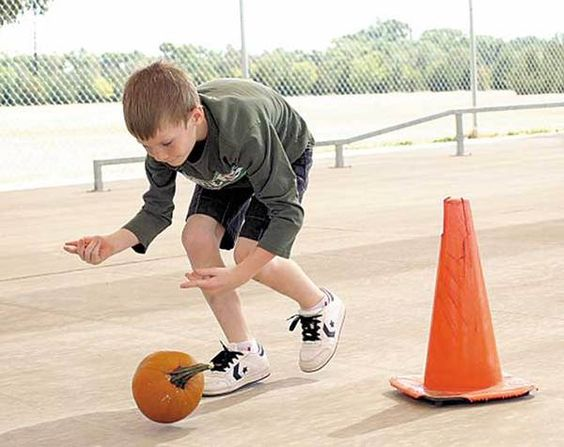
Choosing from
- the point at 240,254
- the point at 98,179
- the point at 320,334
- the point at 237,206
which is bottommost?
the point at 98,179

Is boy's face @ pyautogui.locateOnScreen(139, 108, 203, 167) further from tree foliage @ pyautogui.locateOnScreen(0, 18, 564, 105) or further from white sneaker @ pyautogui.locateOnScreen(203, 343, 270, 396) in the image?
tree foliage @ pyautogui.locateOnScreen(0, 18, 564, 105)

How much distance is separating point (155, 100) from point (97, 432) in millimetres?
1089

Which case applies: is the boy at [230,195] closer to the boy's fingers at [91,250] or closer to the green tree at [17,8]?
the boy's fingers at [91,250]

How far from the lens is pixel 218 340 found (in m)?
5.77

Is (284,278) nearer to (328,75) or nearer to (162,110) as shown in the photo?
(162,110)

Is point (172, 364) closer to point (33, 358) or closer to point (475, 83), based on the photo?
point (33, 358)

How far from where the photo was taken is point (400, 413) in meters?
4.40

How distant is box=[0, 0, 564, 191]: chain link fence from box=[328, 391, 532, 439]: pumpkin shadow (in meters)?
12.0

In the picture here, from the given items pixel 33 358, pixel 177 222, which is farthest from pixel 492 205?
pixel 33 358

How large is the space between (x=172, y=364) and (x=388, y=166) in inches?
464

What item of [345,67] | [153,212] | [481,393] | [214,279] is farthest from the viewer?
[345,67]

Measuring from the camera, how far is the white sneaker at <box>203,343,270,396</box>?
190 inches

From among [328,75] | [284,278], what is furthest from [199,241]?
[328,75]

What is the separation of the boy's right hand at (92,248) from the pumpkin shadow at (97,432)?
0.54 meters
